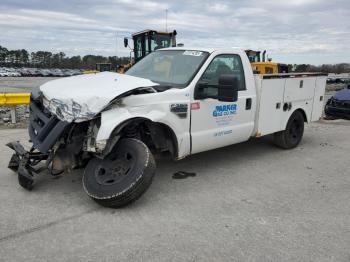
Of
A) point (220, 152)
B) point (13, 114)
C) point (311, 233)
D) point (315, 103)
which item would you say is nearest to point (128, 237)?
point (311, 233)

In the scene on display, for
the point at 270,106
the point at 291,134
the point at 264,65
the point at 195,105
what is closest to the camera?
the point at 195,105

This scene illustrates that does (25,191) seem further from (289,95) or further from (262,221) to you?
(289,95)

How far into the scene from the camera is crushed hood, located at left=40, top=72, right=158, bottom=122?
4.25 meters

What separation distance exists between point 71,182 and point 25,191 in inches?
24.3

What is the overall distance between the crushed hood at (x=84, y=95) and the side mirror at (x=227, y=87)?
0.95 metres

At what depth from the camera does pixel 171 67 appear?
18.7ft

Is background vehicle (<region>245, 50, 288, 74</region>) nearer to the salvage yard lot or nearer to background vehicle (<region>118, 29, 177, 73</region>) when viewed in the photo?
background vehicle (<region>118, 29, 177, 73</region>)

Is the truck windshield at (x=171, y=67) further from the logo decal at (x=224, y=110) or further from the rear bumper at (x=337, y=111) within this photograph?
the rear bumper at (x=337, y=111)

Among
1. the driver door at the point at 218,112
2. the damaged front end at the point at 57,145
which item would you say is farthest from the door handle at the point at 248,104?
the damaged front end at the point at 57,145

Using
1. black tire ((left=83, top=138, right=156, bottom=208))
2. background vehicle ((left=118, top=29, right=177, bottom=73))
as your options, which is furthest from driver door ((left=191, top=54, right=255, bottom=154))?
background vehicle ((left=118, top=29, right=177, bottom=73))

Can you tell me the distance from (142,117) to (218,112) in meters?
1.39

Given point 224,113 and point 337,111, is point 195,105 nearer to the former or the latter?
point 224,113

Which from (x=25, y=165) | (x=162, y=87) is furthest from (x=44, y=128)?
(x=162, y=87)

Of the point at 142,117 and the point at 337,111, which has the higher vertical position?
the point at 142,117
